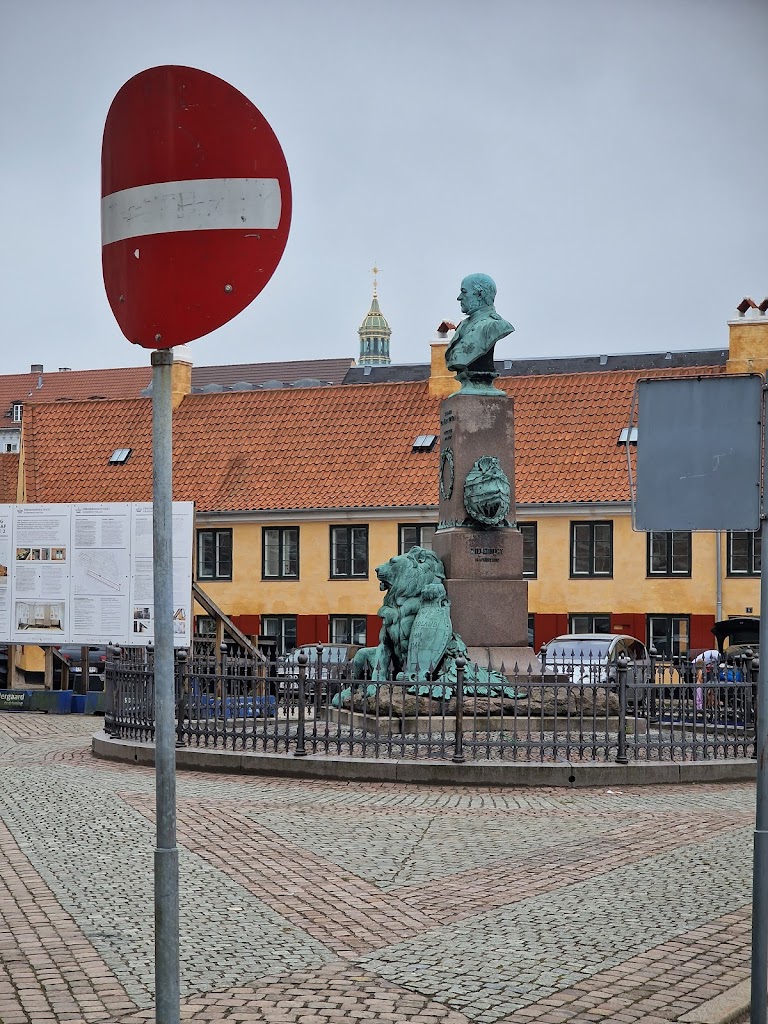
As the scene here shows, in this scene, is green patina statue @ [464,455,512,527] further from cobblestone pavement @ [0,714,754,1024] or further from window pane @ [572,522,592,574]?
→ window pane @ [572,522,592,574]

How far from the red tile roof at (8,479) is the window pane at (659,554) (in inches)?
875

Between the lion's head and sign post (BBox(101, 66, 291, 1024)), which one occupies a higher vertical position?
sign post (BBox(101, 66, 291, 1024))

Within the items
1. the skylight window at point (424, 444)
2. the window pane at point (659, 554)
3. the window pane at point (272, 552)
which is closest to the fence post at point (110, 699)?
the window pane at point (659, 554)

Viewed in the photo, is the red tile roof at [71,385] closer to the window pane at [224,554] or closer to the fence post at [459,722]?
the window pane at [224,554]

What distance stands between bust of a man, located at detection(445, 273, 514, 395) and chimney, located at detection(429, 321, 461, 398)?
22.7 metres

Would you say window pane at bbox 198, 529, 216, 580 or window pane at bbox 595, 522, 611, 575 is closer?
window pane at bbox 595, 522, 611, 575

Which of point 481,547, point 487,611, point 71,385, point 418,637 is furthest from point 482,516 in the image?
point 71,385

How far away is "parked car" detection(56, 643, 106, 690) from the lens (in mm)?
31353

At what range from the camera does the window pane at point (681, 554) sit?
39062mm

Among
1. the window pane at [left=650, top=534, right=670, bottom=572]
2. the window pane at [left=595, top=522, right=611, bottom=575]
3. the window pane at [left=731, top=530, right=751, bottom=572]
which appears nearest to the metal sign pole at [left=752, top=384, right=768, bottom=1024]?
the window pane at [left=731, top=530, right=751, bottom=572]

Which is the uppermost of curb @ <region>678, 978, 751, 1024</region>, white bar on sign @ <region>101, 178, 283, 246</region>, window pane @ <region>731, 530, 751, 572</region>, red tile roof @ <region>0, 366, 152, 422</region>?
red tile roof @ <region>0, 366, 152, 422</region>

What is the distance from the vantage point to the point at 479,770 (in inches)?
603

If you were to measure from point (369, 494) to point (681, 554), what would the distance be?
8.74 meters

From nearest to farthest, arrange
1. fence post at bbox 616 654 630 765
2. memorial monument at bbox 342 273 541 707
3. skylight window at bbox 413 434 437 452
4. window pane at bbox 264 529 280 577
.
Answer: fence post at bbox 616 654 630 765 → memorial monument at bbox 342 273 541 707 → window pane at bbox 264 529 280 577 → skylight window at bbox 413 434 437 452
